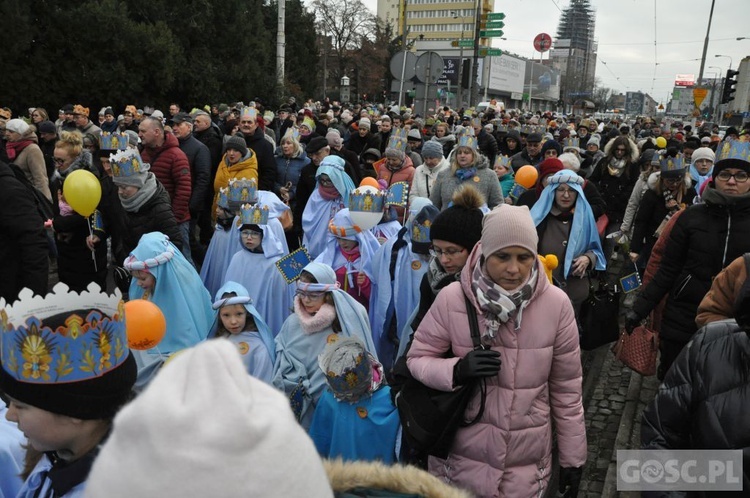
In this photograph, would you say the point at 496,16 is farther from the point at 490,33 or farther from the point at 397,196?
the point at 397,196

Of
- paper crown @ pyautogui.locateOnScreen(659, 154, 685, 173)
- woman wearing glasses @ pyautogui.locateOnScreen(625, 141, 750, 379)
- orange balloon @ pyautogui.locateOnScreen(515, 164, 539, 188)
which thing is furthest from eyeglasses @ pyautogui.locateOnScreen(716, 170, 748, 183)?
orange balloon @ pyautogui.locateOnScreen(515, 164, 539, 188)

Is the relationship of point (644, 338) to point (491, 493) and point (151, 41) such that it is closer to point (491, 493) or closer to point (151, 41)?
point (491, 493)

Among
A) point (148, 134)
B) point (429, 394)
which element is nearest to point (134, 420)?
point (429, 394)

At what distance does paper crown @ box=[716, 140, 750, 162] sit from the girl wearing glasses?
8.28 feet

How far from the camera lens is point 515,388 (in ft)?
8.44

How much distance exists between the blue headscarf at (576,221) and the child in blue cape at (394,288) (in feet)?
3.00

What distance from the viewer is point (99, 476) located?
97 centimetres

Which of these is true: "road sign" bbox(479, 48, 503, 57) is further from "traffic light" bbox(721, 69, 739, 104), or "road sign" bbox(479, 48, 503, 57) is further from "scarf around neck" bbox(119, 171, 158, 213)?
"scarf around neck" bbox(119, 171, 158, 213)

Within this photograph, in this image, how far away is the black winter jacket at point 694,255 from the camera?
366 cm

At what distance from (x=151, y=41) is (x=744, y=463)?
1976cm

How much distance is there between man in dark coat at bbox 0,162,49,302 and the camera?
3.57 meters

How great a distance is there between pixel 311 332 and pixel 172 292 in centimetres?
102

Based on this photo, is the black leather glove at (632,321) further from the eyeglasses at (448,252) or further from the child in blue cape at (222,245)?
the child in blue cape at (222,245)

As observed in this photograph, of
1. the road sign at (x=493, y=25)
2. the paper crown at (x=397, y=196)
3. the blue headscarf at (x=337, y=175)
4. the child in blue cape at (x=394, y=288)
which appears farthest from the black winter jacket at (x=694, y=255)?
the road sign at (x=493, y=25)
